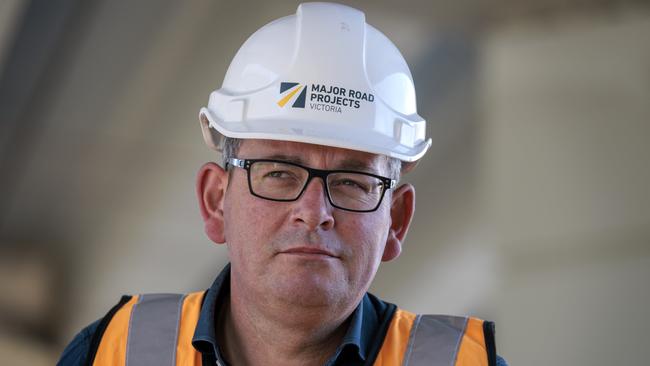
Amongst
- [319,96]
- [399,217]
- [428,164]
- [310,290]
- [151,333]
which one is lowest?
[151,333]

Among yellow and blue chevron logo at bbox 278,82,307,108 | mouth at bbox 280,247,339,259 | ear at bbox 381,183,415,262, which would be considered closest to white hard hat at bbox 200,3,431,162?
yellow and blue chevron logo at bbox 278,82,307,108

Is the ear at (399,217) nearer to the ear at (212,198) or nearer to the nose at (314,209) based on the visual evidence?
the nose at (314,209)

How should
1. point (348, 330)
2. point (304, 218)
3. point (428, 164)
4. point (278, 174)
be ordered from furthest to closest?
1. point (428, 164)
2. point (348, 330)
3. point (278, 174)
4. point (304, 218)

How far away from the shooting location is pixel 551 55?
5246 mm

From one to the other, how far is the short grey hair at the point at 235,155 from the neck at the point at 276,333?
0.34 meters

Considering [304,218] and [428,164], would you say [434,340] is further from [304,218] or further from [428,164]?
[428,164]

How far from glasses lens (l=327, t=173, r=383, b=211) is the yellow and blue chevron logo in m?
0.22

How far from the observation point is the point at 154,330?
2238 millimetres

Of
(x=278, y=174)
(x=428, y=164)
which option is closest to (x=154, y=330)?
(x=278, y=174)

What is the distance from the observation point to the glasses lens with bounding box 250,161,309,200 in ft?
6.48

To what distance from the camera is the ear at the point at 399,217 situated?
Result: 221 cm

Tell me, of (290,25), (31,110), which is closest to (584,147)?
(31,110)

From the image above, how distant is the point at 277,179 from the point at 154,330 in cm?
59

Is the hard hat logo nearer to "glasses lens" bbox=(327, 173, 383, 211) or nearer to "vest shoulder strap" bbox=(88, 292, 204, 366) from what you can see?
"glasses lens" bbox=(327, 173, 383, 211)
